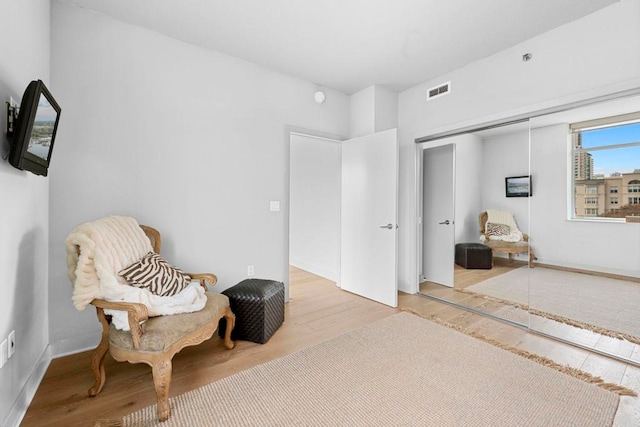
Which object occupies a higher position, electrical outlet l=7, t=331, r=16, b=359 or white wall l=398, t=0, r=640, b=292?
white wall l=398, t=0, r=640, b=292

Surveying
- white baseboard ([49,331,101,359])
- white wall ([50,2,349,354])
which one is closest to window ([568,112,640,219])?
white wall ([50,2,349,354])

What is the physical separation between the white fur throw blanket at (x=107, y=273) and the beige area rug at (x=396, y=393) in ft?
1.86

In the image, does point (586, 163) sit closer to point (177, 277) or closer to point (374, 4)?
point (374, 4)

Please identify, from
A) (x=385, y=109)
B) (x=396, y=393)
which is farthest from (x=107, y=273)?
(x=385, y=109)

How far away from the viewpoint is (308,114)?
3604mm

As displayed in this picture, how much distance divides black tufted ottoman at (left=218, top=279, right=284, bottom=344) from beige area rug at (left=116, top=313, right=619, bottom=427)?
354mm

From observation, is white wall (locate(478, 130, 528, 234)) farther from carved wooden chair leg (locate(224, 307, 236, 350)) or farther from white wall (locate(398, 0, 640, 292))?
carved wooden chair leg (locate(224, 307, 236, 350))

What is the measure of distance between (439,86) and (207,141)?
111 inches

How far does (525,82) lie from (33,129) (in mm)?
3806

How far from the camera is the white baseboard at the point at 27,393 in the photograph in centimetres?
147

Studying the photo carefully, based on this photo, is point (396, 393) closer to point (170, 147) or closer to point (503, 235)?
point (503, 235)

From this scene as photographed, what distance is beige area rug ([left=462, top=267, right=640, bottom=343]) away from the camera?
235 cm

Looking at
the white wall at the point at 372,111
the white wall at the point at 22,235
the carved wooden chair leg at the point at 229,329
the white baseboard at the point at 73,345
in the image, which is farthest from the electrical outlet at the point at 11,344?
the white wall at the point at 372,111

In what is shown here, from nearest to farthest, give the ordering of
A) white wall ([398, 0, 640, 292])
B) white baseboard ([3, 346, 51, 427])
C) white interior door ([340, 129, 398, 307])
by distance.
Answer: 1. white baseboard ([3, 346, 51, 427])
2. white wall ([398, 0, 640, 292])
3. white interior door ([340, 129, 398, 307])
